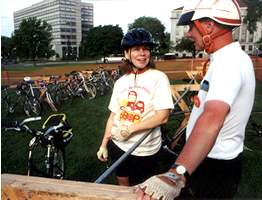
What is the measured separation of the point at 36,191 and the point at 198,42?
0.97 meters

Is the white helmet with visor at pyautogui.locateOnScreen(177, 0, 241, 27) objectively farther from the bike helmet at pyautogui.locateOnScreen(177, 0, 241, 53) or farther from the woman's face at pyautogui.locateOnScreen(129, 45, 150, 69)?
the woman's face at pyautogui.locateOnScreen(129, 45, 150, 69)

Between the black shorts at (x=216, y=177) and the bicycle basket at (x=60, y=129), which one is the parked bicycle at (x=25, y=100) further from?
the black shorts at (x=216, y=177)

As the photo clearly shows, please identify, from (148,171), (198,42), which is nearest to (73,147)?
(148,171)

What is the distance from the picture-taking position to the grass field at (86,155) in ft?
15.0

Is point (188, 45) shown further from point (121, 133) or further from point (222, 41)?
point (222, 41)

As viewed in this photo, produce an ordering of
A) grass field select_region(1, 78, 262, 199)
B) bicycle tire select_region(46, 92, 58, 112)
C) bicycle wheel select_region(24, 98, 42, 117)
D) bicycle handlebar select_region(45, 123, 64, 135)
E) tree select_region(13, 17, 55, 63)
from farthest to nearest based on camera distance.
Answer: tree select_region(13, 17, 55, 63)
bicycle tire select_region(46, 92, 58, 112)
bicycle wheel select_region(24, 98, 42, 117)
grass field select_region(1, 78, 262, 199)
bicycle handlebar select_region(45, 123, 64, 135)

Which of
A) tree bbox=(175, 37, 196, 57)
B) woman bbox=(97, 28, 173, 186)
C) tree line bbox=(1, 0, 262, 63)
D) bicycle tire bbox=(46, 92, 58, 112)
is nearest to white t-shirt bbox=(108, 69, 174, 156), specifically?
woman bbox=(97, 28, 173, 186)

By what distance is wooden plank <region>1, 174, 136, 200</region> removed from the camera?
0.99 metres

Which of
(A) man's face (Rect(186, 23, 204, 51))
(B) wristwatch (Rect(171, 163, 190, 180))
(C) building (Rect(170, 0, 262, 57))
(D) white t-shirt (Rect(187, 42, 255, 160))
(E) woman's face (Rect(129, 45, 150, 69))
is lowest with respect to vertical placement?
(B) wristwatch (Rect(171, 163, 190, 180))

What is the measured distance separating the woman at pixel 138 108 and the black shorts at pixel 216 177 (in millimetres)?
679

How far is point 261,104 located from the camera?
35.0 ft

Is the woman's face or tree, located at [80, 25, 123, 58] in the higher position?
tree, located at [80, 25, 123, 58]

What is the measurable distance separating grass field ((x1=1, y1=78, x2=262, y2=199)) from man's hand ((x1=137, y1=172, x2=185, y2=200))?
7.20ft

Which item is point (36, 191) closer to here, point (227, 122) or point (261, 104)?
point (227, 122)
